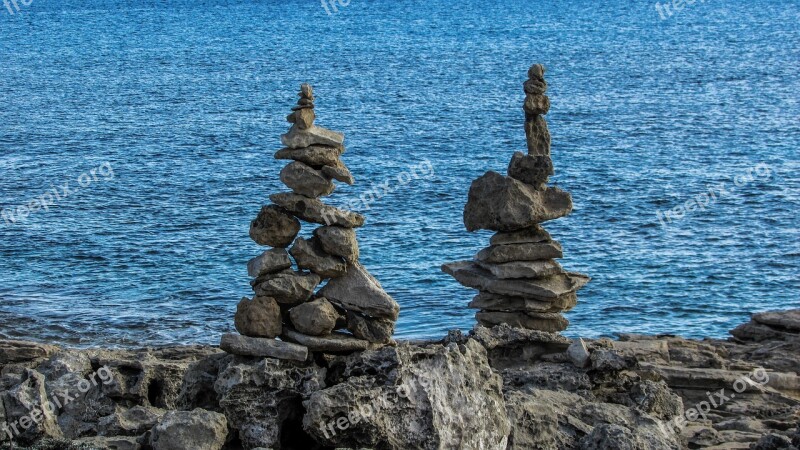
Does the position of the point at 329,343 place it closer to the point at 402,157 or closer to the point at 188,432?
the point at 188,432

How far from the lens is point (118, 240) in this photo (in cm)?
4894

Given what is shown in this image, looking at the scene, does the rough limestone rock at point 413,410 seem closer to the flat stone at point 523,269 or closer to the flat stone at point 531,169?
the flat stone at point 523,269

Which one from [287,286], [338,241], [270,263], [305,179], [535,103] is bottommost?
[287,286]

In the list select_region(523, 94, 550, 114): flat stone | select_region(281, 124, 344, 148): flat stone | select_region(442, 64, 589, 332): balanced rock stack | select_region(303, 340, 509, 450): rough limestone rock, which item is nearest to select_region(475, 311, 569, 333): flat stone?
select_region(442, 64, 589, 332): balanced rock stack

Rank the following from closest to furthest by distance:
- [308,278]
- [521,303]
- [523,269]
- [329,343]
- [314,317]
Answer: [329,343], [314,317], [308,278], [523,269], [521,303]

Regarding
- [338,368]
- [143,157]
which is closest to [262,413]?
[338,368]

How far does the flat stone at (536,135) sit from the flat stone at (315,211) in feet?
19.5

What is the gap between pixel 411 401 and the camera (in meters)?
18.5

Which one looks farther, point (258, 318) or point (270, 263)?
point (270, 263)

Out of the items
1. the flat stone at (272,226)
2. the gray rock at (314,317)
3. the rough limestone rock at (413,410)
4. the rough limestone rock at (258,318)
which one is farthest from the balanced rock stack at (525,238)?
the rough limestone rock at (413,410)

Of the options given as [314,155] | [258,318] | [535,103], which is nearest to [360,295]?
[258,318]

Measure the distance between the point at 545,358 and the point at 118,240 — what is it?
93.2 feet

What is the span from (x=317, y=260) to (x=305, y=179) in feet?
4.56

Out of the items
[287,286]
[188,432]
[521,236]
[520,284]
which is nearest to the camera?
[188,432]
